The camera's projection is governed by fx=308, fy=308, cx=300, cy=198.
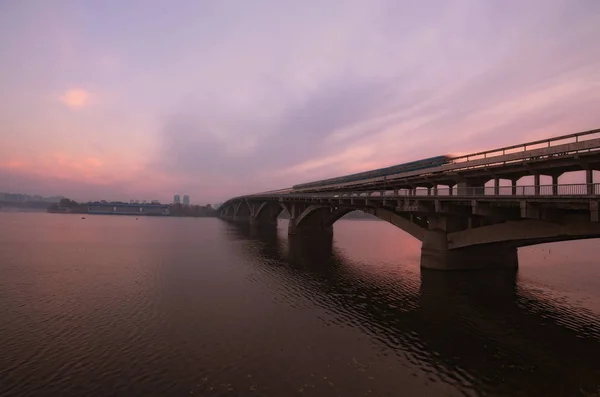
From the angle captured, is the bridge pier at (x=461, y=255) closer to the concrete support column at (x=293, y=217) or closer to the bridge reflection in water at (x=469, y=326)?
the bridge reflection in water at (x=469, y=326)

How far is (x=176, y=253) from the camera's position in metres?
44.9

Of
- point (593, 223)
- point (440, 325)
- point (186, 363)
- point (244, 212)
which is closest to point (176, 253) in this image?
point (186, 363)

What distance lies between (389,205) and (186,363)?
29.1m

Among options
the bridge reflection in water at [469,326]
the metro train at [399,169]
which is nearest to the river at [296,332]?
the bridge reflection in water at [469,326]

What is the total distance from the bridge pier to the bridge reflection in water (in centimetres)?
113

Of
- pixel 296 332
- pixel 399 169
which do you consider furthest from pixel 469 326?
pixel 399 169

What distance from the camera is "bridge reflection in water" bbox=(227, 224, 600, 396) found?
1301cm

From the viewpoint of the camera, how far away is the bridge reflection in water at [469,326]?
1301 centimetres

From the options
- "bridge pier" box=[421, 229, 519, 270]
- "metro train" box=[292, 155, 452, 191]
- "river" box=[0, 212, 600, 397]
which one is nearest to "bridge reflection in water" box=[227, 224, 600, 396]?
"river" box=[0, 212, 600, 397]

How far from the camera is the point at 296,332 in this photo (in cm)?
1728

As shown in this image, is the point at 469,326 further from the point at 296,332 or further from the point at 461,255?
the point at 461,255

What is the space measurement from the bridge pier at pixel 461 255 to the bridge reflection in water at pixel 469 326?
1132mm

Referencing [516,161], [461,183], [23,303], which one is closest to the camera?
[23,303]

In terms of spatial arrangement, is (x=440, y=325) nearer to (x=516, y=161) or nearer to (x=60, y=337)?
(x=516, y=161)
